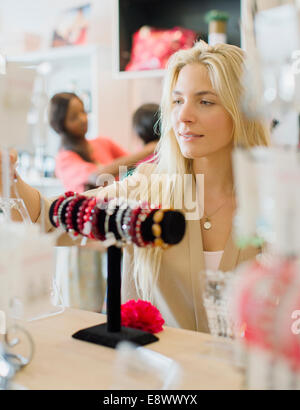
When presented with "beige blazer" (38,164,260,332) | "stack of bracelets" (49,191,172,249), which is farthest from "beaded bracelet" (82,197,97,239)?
"beige blazer" (38,164,260,332)

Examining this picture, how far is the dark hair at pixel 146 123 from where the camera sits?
2797 mm

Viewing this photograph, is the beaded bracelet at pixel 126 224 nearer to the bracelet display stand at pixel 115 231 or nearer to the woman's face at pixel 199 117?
the bracelet display stand at pixel 115 231

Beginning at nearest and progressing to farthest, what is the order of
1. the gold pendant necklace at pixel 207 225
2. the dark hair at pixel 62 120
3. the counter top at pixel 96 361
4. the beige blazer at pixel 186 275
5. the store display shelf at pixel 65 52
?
the counter top at pixel 96 361
the beige blazer at pixel 186 275
the gold pendant necklace at pixel 207 225
the dark hair at pixel 62 120
the store display shelf at pixel 65 52

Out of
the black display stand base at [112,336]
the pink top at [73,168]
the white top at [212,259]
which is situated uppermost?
the pink top at [73,168]

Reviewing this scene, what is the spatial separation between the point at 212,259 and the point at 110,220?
20.8 inches

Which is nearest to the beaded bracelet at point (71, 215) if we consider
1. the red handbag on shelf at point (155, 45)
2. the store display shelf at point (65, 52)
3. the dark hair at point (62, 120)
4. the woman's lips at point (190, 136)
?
the woman's lips at point (190, 136)

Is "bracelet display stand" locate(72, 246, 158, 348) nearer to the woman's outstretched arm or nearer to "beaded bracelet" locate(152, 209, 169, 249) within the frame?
"beaded bracelet" locate(152, 209, 169, 249)

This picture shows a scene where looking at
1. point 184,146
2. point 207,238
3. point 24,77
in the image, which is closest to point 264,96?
point 24,77

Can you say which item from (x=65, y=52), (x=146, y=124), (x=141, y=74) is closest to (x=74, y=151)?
(x=146, y=124)

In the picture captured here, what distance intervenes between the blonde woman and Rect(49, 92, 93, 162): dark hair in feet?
5.36

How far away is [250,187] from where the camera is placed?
2.01 feet

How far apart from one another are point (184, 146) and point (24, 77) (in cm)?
54

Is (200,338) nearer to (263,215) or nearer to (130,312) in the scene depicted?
(130,312)

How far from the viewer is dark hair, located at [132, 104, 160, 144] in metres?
2.80
